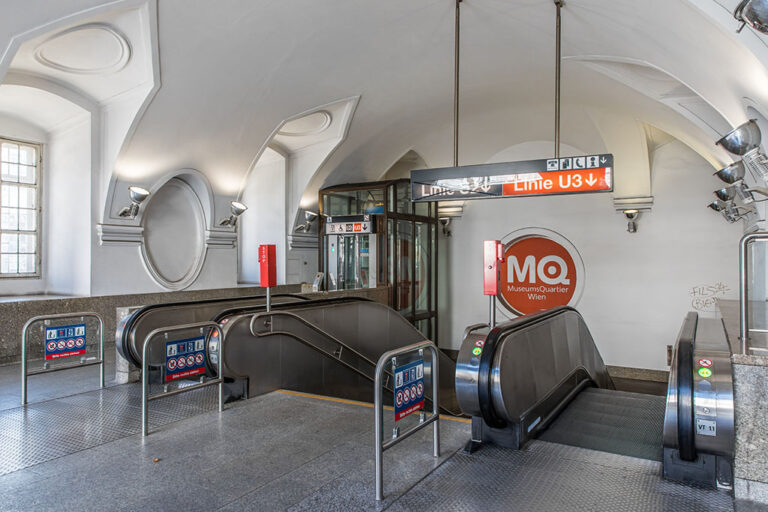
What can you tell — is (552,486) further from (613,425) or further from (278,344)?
(278,344)

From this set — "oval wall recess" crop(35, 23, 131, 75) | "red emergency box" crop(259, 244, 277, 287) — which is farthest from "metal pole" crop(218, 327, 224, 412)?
"oval wall recess" crop(35, 23, 131, 75)

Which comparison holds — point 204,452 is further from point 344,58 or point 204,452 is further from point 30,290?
point 30,290

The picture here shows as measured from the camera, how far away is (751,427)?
2.76 metres

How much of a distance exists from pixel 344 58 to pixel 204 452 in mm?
6201

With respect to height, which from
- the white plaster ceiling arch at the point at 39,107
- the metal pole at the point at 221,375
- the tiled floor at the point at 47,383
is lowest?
the tiled floor at the point at 47,383

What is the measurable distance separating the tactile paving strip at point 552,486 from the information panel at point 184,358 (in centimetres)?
244

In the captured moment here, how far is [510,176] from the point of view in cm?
527

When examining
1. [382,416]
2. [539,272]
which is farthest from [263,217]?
[382,416]

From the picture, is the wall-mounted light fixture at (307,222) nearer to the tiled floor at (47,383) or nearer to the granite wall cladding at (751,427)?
the tiled floor at (47,383)

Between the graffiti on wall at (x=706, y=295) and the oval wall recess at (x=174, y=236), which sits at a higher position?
the oval wall recess at (x=174, y=236)

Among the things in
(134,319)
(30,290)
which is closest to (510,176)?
(134,319)

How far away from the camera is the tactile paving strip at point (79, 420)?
361 cm

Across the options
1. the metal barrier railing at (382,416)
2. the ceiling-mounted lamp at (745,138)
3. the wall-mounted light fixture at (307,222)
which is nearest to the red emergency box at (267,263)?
the metal barrier railing at (382,416)

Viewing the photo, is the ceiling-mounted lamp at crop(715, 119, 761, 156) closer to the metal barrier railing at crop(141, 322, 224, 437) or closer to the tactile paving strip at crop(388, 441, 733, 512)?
the tactile paving strip at crop(388, 441, 733, 512)
